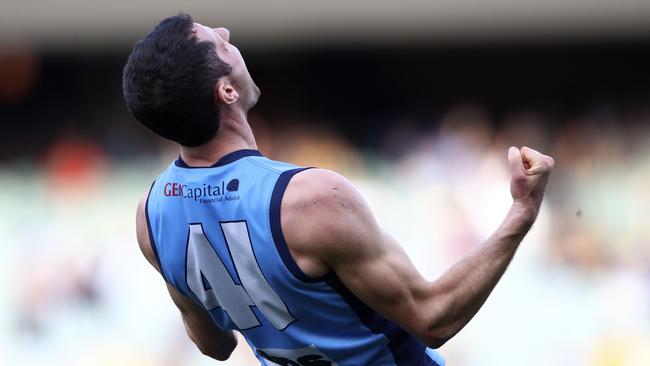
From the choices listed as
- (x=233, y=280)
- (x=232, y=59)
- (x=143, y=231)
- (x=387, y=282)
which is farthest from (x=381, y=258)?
(x=143, y=231)

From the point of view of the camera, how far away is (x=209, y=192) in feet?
9.89

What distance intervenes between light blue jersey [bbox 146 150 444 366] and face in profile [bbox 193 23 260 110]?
0.19 metres

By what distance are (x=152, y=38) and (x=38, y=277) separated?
276 inches

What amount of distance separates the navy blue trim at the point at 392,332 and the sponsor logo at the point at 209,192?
0.36 m

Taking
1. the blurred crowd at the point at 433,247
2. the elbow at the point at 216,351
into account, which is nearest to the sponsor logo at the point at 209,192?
the elbow at the point at 216,351

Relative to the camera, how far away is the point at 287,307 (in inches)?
117

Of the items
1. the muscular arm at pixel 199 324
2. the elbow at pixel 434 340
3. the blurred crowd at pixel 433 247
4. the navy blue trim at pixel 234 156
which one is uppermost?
the navy blue trim at pixel 234 156

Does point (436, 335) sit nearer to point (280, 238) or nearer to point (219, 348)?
point (280, 238)

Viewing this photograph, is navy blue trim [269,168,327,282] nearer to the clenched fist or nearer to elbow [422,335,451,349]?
elbow [422,335,451,349]

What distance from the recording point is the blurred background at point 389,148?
8.88 m

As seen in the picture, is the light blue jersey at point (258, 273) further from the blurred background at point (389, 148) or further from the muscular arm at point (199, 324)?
the blurred background at point (389, 148)

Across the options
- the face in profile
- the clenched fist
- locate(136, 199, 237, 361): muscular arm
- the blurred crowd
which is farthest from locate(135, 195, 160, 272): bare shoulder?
the blurred crowd

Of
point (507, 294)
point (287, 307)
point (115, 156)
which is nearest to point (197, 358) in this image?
point (507, 294)

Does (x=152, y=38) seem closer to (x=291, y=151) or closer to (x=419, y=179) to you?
(x=419, y=179)
